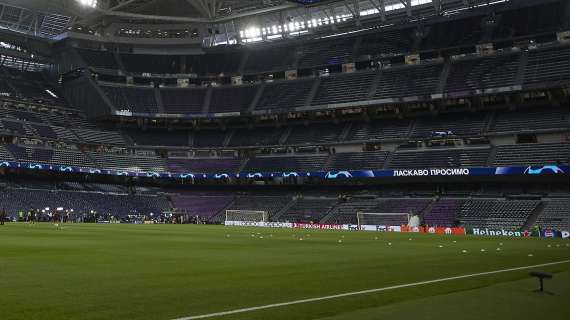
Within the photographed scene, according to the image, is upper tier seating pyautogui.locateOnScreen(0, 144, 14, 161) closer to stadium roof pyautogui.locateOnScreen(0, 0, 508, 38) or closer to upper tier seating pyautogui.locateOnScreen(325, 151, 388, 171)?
stadium roof pyautogui.locateOnScreen(0, 0, 508, 38)

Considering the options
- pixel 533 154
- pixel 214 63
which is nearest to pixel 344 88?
pixel 214 63

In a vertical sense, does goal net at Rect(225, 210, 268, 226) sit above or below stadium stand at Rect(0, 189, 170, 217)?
below

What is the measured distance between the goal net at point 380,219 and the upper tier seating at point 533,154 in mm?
12784

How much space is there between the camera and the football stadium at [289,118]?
59.1 meters

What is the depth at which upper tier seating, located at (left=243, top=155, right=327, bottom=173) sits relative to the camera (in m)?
74.2

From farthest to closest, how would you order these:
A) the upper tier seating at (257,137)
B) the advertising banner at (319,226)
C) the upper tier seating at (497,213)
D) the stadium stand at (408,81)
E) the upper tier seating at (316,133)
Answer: the upper tier seating at (257,137), the upper tier seating at (316,133), the stadium stand at (408,81), the advertising banner at (319,226), the upper tier seating at (497,213)

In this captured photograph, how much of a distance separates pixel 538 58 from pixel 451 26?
14309 mm

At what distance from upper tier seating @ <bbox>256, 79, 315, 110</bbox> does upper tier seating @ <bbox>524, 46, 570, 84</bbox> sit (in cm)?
3241

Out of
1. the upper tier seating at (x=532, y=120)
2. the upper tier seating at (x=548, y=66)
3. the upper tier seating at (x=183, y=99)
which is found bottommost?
the upper tier seating at (x=532, y=120)

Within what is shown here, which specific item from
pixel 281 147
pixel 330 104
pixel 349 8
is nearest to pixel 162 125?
pixel 281 147

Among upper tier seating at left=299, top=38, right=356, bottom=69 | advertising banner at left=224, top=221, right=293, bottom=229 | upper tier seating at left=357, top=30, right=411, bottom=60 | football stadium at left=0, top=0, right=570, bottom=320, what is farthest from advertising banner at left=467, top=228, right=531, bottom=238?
upper tier seating at left=299, top=38, right=356, bottom=69

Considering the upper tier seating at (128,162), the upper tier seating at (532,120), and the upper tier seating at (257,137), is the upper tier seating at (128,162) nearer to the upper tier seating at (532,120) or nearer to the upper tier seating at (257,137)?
the upper tier seating at (257,137)

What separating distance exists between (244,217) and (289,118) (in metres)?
20.2

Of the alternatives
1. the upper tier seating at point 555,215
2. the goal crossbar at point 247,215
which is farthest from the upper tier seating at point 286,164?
the upper tier seating at point 555,215
